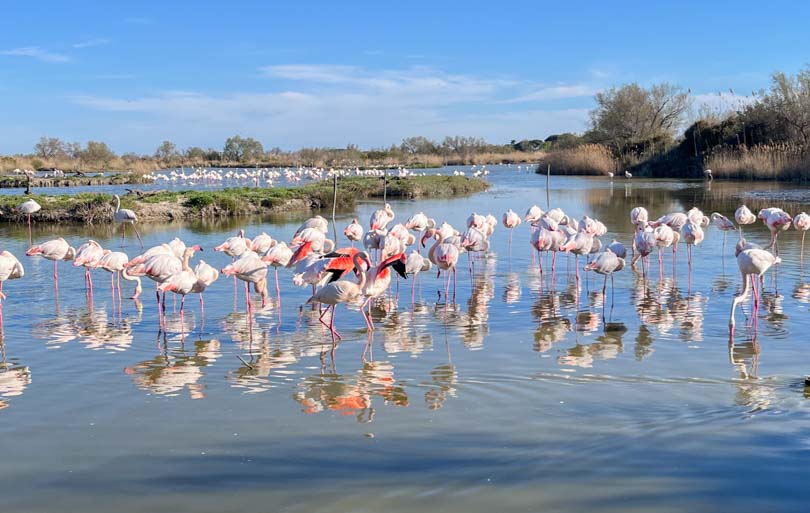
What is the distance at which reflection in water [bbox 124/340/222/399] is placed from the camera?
5566 mm

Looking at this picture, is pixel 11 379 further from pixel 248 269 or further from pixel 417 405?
pixel 417 405

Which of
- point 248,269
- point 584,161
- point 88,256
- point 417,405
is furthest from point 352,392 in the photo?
point 584,161

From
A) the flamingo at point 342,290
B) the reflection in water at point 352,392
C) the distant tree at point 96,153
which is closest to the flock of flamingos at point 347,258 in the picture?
the flamingo at point 342,290

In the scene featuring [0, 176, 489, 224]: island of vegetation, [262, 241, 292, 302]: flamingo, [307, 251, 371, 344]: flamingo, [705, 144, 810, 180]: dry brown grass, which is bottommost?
[307, 251, 371, 344]: flamingo

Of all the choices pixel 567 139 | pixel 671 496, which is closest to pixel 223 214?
pixel 671 496

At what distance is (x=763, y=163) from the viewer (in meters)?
31.9

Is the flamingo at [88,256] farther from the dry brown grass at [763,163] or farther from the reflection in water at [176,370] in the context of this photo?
the dry brown grass at [763,163]

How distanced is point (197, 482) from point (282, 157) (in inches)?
3020

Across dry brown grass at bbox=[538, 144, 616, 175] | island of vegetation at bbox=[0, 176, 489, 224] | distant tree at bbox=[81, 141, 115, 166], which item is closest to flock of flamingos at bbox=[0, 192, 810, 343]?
island of vegetation at bbox=[0, 176, 489, 224]

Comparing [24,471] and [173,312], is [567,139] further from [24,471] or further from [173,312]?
[24,471]

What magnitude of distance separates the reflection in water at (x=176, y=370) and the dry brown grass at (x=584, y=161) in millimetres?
40872

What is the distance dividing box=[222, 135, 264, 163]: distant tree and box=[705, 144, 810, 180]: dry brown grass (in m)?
52.9

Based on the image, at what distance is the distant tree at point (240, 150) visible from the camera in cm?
7881

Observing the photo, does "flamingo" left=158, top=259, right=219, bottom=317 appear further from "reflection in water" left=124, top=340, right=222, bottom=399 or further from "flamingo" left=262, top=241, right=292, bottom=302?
"flamingo" left=262, top=241, right=292, bottom=302
